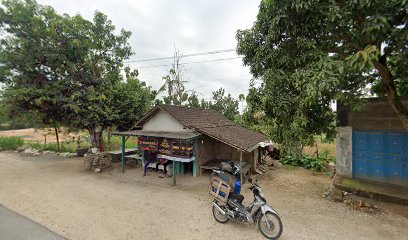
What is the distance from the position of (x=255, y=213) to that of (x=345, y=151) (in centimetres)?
503

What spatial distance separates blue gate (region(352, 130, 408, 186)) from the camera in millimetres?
6797

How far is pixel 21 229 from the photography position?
5152 mm

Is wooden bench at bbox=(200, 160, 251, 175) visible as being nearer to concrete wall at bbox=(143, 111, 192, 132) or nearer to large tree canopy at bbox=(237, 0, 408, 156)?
concrete wall at bbox=(143, 111, 192, 132)

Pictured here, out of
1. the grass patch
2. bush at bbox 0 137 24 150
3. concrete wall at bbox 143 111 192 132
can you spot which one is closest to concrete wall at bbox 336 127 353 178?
the grass patch

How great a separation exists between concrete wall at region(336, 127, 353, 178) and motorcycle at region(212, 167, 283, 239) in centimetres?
475

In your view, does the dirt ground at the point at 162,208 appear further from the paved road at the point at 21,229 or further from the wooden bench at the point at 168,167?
the wooden bench at the point at 168,167

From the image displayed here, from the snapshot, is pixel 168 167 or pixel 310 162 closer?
pixel 168 167

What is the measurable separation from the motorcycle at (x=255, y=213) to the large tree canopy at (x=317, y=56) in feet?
7.01

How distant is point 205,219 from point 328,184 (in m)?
6.47

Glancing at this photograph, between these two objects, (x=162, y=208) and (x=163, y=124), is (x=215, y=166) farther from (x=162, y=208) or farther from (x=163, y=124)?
(x=162, y=208)

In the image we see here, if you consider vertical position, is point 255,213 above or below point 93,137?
below

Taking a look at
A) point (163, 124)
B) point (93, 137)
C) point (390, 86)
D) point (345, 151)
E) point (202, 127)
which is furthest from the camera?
point (93, 137)

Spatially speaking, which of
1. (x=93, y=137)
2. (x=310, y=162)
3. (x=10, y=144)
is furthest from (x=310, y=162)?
(x=10, y=144)

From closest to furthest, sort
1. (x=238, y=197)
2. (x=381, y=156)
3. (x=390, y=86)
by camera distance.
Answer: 1. (x=238, y=197)
2. (x=390, y=86)
3. (x=381, y=156)
